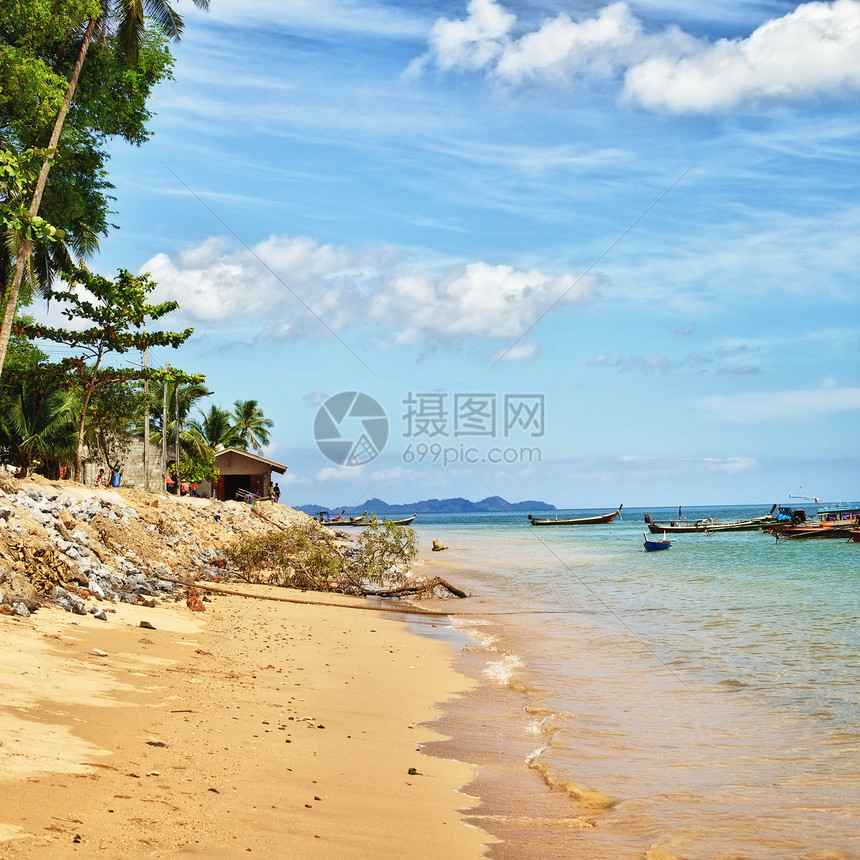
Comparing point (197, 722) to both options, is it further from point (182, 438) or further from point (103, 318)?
point (182, 438)

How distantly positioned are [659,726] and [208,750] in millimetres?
5033

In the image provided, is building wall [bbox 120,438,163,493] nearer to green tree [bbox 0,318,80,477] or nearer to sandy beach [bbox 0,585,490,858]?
green tree [bbox 0,318,80,477]

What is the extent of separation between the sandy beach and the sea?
1.87 feet

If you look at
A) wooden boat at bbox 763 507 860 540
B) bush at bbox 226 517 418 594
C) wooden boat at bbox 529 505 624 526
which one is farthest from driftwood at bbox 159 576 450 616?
wooden boat at bbox 529 505 624 526

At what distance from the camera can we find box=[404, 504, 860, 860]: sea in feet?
17.9

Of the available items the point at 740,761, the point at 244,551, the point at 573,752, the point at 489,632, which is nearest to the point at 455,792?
the point at 573,752

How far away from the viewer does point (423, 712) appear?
Result: 849 cm

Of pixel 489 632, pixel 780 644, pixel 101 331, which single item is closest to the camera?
pixel 780 644

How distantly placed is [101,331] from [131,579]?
13.3m

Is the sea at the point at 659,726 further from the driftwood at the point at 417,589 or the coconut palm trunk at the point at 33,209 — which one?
the coconut palm trunk at the point at 33,209

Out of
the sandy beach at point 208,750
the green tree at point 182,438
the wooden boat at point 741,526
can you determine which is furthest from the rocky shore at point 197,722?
the wooden boat at point 741,526

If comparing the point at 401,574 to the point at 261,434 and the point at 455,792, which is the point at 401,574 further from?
the point at 261,434

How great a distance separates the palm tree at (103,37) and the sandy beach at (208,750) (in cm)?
1222

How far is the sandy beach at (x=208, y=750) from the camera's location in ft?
13.6
